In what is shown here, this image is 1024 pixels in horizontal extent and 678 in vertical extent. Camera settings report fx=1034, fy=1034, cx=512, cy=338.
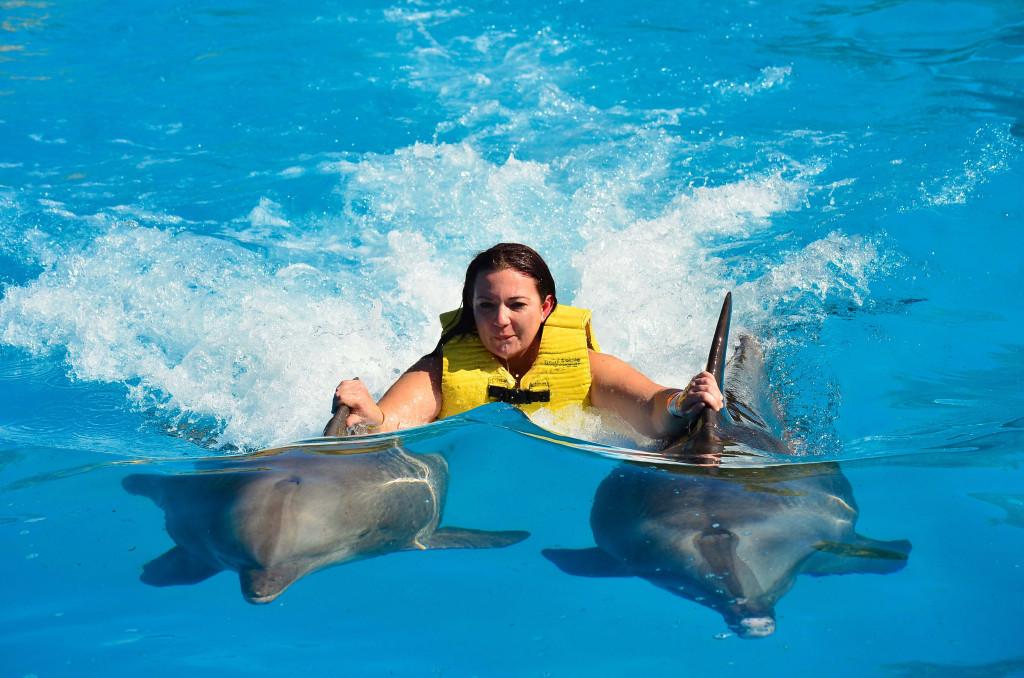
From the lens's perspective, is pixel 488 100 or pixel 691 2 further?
pixel 691 2

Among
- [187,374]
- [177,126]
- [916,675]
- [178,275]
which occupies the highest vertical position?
[177,126]

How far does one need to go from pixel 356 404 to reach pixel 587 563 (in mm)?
1255

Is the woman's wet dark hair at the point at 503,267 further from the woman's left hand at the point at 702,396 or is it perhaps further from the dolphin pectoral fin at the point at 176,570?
the dolphin pectoral fin at the point at 176,570

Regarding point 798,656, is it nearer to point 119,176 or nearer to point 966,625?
point 966,625

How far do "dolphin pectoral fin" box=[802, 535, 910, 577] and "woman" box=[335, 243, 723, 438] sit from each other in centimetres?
103

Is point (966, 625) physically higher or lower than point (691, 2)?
lower

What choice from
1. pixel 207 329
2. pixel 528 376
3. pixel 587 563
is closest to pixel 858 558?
pixel 587 563

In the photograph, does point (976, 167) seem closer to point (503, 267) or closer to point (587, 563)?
point (503, 267)

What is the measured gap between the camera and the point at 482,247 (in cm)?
757

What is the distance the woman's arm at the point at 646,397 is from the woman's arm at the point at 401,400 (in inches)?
29.4

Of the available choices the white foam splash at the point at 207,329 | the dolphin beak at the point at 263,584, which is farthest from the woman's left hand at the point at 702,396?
the white foam splash at the point at 207,329

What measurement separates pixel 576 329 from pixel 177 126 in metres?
5.66

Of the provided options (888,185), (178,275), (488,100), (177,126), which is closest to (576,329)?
(178,275)

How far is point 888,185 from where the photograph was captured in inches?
302
